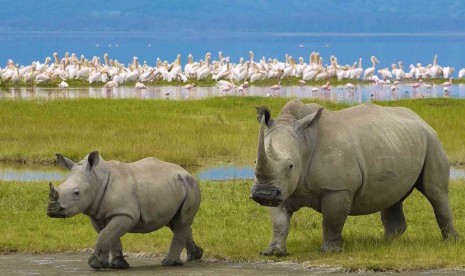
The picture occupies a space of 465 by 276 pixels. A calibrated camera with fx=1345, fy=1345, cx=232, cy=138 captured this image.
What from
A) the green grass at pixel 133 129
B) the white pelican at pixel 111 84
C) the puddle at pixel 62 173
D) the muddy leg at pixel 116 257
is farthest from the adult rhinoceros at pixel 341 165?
the white pelican at pixel 111 84

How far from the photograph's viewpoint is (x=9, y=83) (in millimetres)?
53312

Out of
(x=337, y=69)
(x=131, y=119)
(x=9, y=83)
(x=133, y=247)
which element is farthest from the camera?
(x=337, y=69)

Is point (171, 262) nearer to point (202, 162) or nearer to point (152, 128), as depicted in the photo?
point (202, 162)

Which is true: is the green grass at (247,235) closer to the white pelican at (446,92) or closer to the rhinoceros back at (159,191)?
the rhinoceros back at (159,191)

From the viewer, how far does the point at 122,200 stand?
1071cm

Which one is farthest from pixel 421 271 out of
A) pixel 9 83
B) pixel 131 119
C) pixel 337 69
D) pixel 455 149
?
pixel 337 69

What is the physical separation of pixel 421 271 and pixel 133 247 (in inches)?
115

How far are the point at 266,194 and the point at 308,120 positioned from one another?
1139 mm

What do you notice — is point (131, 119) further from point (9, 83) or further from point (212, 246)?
point (9, 83)

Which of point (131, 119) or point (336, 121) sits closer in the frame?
point (336, 121)

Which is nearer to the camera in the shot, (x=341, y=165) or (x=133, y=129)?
(x=341, y=165)

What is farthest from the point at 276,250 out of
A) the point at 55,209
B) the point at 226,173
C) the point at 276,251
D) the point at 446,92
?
the point at 446,92

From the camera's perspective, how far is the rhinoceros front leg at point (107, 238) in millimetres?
10516

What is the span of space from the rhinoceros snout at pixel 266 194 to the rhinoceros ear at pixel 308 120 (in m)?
0.96
